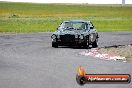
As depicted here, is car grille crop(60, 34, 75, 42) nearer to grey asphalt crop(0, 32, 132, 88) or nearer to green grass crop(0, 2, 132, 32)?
grey asphalt crop(0, 32, 132, 88)

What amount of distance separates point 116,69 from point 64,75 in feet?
7.72

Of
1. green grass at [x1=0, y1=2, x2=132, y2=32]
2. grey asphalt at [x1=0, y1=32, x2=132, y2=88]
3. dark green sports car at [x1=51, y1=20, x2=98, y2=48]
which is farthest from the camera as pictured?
green grass at [x1=0, y1=2, x2=132, y2=32]

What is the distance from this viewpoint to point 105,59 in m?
19.1

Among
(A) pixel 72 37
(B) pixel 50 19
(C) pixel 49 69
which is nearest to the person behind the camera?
(C) pixel 49 69

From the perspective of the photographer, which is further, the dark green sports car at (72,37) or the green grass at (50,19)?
the green grass at (50,19)

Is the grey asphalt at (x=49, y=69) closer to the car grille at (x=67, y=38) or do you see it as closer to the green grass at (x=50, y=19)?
the car grille at (x=67, y=38)

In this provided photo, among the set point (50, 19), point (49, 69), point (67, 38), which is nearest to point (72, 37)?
point (67, 38)

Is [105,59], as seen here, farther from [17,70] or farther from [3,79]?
[3,79]

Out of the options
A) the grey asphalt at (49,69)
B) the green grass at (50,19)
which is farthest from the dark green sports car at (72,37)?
the green grass at (50,19)

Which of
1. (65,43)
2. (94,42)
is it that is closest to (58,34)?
(65,43)

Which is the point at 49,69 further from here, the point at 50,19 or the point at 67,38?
the point at 50,19

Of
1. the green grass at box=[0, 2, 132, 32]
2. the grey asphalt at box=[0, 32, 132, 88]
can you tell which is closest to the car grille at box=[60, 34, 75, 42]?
the grey asphalt at box=[0, 32, 132, 88]

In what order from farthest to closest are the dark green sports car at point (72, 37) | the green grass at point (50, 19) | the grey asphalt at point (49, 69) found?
the green grass at point (50, 19)
the dark green sports car at point (72, 37)
the grey asphalt at point (49, 69)

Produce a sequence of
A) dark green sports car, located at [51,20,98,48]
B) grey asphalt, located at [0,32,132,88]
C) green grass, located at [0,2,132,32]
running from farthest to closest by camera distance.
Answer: green grass, located at [0,2,132,32]
dark green sports car, located at [51,20,98,48]
grey asphalt, located at [0,32,132,88]
